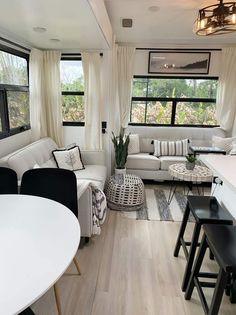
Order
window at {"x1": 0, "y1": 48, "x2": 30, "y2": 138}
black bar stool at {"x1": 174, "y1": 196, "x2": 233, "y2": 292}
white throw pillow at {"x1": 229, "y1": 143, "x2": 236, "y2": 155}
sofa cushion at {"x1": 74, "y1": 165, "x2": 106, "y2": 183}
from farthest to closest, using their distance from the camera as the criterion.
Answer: white throw pillow at {"x1": 229, "y1": 143, "x2": 236, "y2": 155}, sofa cushion at {"x1": 74, "y1": 165, "x2": 106, "y2": 183}, window at {"x1": 0, "y1": 48, "x2": 30, "y2": 138}, black bar stool at {"x1": 174, "y1": 196, "x2": 233, "y2": 292}

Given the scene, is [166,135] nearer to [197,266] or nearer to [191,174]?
[191,174]

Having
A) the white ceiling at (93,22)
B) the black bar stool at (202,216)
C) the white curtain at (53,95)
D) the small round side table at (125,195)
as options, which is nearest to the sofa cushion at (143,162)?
the small round side table at (125,195)

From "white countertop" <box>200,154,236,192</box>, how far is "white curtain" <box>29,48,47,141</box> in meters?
2.57

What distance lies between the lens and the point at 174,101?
4.51 meters

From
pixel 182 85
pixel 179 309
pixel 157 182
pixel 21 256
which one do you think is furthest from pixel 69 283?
pixel 182 85

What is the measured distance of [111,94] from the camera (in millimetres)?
3760

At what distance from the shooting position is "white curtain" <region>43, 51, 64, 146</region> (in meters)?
3.76

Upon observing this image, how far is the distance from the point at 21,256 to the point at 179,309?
129 cm

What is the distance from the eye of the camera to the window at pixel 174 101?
4457 mm

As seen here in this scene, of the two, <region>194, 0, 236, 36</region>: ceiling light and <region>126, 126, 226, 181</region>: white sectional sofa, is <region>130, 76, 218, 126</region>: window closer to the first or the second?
<region>126, 126, 226, 181</region>: white sectional sofa

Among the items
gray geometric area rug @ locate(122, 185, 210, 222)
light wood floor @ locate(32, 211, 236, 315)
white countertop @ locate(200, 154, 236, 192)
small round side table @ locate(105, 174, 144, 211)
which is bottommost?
light wood floor @ locate(32, 211, 236, 315)

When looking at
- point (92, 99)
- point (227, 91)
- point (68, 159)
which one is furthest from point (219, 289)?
point (227, 91)

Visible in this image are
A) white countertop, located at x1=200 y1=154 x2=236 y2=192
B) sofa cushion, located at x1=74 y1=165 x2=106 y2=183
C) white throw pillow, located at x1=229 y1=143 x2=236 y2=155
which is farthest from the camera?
white throw pillow, located at x1=229 y1=143 x2=236 y2=155

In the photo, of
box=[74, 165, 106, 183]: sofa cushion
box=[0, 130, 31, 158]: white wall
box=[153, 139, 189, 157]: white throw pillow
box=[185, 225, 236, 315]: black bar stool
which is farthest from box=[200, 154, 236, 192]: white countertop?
box=[0, 130, 31, 158]: white wall
